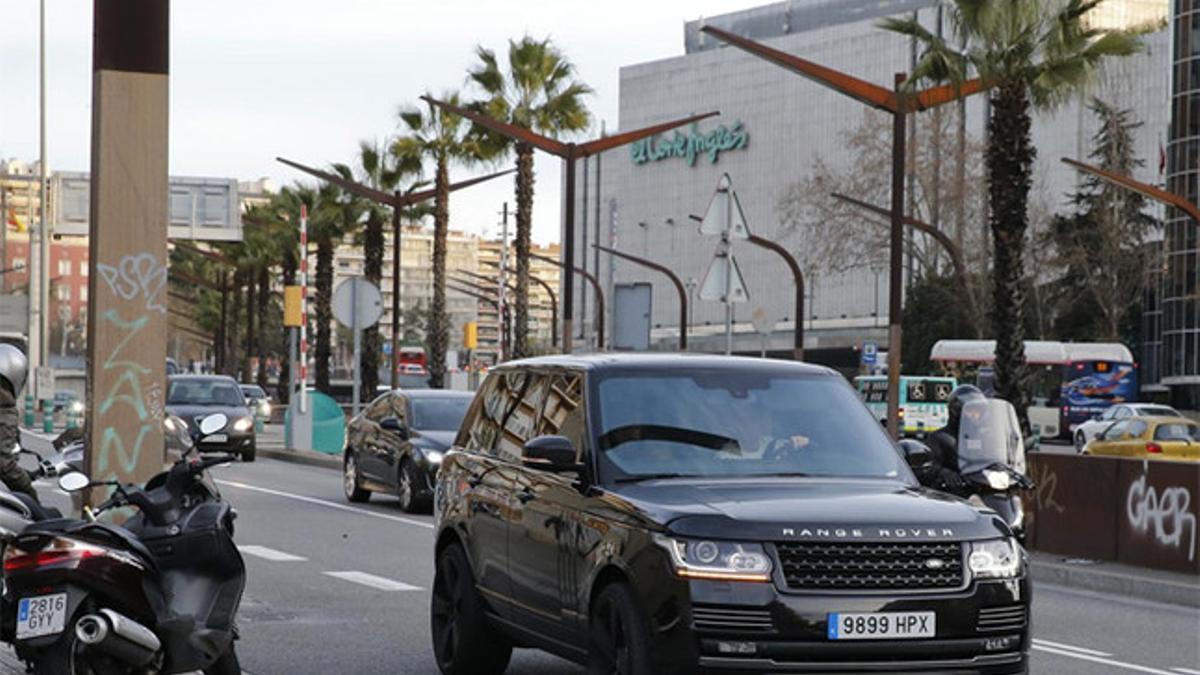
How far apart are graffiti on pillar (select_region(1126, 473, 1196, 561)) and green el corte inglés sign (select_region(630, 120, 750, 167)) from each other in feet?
400

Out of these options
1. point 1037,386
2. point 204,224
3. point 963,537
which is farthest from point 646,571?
point 1037,386

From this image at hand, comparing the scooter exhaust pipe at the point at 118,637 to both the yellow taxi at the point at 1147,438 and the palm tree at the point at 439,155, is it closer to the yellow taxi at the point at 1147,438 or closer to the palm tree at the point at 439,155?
the yellow taxi at the point at 1147,438

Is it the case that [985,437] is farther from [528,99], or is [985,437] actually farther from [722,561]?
[528,99]

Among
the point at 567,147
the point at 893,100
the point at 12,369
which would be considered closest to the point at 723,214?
the point at 893,100

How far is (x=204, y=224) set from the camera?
231ft

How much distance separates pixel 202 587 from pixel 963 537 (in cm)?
298

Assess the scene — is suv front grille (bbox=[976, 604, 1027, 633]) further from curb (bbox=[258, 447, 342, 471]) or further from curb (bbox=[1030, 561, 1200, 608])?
curb (bbox=[258, 447, 342, 471])

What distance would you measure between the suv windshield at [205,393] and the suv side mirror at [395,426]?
1204cm

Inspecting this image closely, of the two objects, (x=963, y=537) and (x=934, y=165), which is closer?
(x=963, y=537)

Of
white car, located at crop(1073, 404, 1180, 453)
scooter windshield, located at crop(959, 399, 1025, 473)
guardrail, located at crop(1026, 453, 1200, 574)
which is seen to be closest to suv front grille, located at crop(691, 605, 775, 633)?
scooter windshield, located at crop(959, 399, 1025, 473)

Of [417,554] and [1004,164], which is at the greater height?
[1004,164]

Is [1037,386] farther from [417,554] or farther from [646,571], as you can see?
[646,571]

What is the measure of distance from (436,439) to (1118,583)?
9839mm

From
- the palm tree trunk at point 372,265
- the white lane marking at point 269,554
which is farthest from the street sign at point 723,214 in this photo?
the palm tree trunk at point 372,265
